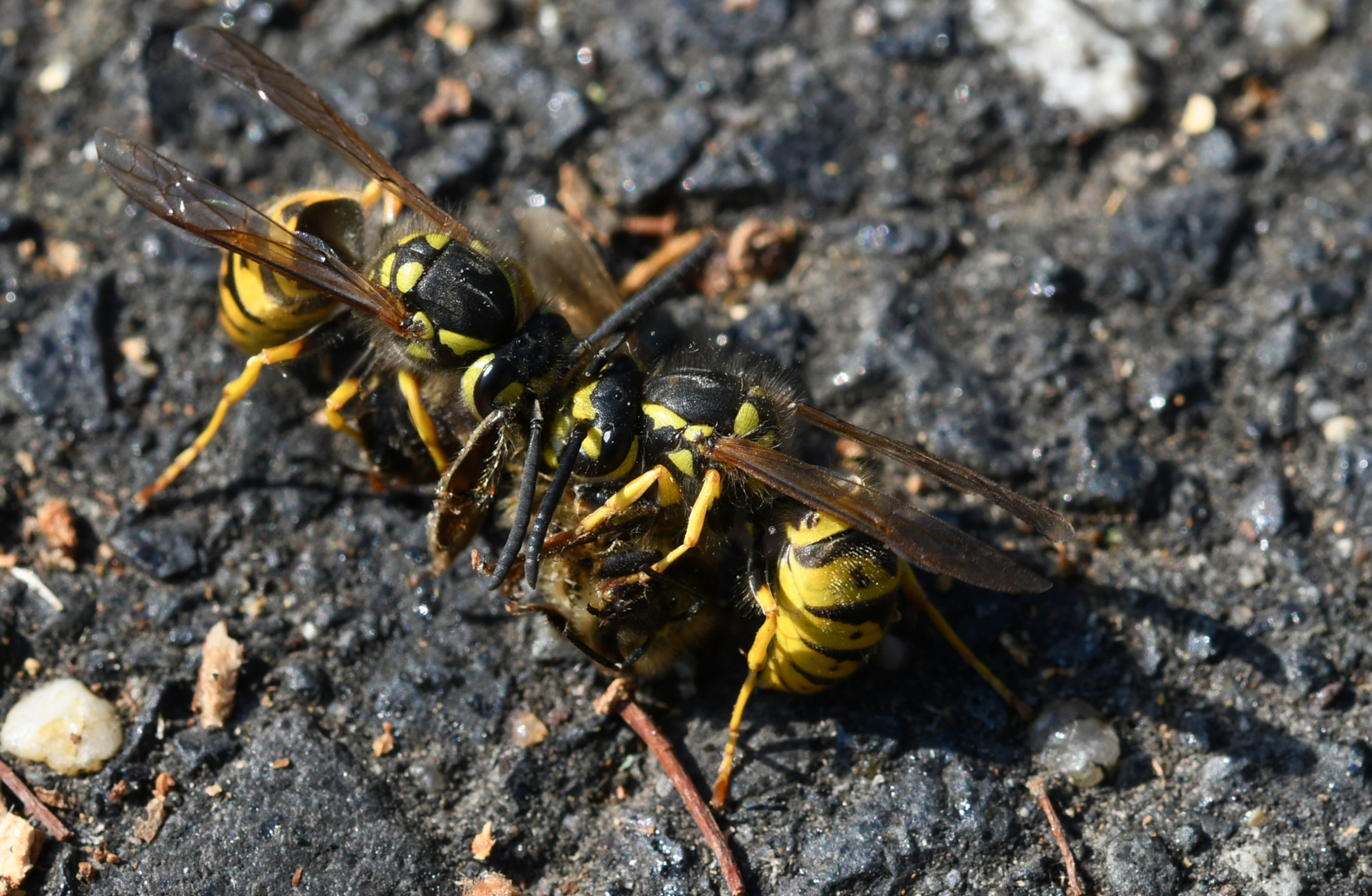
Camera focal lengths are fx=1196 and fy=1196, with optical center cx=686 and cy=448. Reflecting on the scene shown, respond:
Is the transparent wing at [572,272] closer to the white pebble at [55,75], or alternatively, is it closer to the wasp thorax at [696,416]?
the wasp thorax at [696,416]

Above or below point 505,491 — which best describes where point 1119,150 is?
below

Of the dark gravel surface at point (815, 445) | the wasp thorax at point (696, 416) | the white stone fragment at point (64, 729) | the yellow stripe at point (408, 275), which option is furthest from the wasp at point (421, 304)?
the white stone fragment at point (64, 729)

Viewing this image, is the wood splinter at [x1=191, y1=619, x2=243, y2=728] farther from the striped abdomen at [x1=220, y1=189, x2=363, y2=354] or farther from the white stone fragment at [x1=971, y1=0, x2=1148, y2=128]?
the white stone fragment at [x1=971, y1=0, x2=1148, y2=128]

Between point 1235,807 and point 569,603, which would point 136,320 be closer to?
point 569,603

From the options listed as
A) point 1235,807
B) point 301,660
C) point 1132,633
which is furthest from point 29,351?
point 1235,807

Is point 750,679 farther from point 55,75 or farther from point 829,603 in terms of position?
point 55,75

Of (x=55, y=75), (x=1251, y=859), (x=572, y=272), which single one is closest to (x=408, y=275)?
(x=572, y=272)
